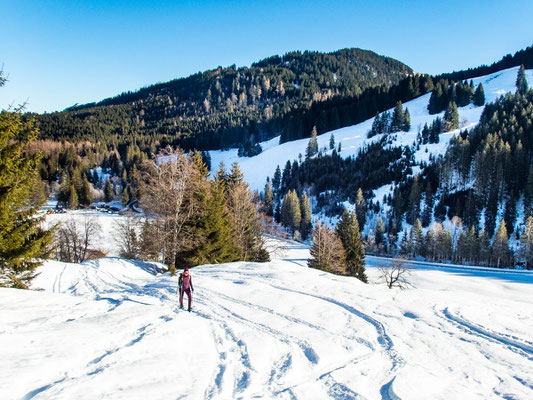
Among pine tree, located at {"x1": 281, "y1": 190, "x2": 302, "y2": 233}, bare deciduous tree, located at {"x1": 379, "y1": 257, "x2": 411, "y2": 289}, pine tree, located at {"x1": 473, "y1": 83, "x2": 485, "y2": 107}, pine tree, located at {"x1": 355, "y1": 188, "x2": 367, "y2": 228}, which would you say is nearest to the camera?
bare deciduous tree, located at {"x1": 379, "y1": 257, "x2": 411, "y2": 289}

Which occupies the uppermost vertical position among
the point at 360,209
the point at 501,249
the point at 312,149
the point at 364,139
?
the point at 364,139

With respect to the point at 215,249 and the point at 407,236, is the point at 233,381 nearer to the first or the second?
the point at 215,249

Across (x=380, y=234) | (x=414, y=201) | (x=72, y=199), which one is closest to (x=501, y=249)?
(x=380, y=234)

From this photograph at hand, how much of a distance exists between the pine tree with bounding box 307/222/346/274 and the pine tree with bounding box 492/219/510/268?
52.3 m

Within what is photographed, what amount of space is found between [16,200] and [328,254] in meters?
28.9

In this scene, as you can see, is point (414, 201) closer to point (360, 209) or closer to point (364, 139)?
point (360, 209)

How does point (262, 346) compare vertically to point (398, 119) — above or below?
below

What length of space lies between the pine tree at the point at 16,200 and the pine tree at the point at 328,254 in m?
26.3

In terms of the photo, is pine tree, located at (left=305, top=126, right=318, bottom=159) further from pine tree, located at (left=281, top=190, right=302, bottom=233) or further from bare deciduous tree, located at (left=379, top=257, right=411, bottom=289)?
bare deciduous tree, located at (left=379, top=257, right=411, bottom=289)

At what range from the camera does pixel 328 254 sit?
3375cm

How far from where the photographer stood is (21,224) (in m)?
11.8

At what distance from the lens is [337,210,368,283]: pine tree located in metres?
35.8

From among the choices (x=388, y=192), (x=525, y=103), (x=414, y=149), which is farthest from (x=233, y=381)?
(x=525, y=103)

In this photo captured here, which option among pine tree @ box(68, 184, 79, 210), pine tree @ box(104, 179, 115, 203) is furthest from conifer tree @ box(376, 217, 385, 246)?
pine tree @ box(104, 179, 115, 203)
